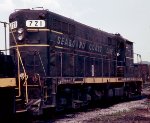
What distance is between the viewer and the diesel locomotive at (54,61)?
11.3 m

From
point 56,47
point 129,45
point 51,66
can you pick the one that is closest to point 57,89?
point 51,66

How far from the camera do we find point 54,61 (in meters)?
12.8

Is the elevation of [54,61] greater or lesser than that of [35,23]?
lesser

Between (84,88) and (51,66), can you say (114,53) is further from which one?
(51,66)

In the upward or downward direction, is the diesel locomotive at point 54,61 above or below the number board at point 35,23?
below

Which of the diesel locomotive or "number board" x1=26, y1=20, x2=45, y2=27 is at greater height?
"number board" x1=26, y1=20, x2=45, y2=27

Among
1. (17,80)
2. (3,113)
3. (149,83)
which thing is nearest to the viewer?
(3,113)

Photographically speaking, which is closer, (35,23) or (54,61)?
(35,23)

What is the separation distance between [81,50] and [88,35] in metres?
1.28

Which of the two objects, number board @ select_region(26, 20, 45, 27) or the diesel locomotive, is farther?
number board @ select_region(26, 20, 45, 27)

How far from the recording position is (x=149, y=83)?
101 feet

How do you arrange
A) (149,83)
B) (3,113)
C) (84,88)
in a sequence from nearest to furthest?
(3,113) → (84,88) → (149,83)

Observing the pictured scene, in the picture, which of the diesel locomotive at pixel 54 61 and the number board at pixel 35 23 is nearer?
the diesel locomotive at pixel 54 61

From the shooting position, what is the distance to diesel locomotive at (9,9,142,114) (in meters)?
11.3
